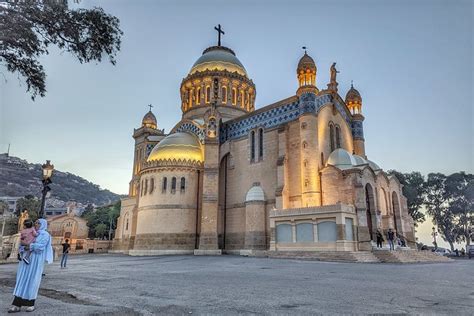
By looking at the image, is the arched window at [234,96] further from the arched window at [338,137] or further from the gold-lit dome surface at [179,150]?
the arched window at [338,137]

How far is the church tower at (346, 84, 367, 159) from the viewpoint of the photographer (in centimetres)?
3111

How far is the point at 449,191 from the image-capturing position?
45.6 m

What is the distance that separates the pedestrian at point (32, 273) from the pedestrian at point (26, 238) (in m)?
0.06

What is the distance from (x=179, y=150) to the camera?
1182 inches

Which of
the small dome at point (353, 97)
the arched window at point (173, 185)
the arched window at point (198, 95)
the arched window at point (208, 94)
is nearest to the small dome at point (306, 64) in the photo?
the small dome at point (353, 97)

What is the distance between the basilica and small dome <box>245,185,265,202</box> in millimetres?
81

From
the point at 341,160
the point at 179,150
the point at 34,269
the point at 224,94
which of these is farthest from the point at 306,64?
the point at 34,269

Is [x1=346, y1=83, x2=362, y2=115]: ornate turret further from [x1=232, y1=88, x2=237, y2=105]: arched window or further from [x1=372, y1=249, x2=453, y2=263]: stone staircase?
[x1=372, y1=249, x2=453, y2=263]: stone staircase

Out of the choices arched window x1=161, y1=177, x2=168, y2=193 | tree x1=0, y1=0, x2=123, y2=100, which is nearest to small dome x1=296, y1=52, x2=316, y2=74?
arched window x1=161, y1=177, x2=168, y2=193

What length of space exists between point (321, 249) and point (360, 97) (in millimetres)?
18526

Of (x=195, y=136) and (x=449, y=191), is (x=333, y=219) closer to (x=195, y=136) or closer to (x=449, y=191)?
(x=195, y=136)

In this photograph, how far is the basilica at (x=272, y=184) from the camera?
21891mm

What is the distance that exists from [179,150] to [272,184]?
936 centimetres

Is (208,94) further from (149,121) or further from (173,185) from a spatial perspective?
(173,185)
